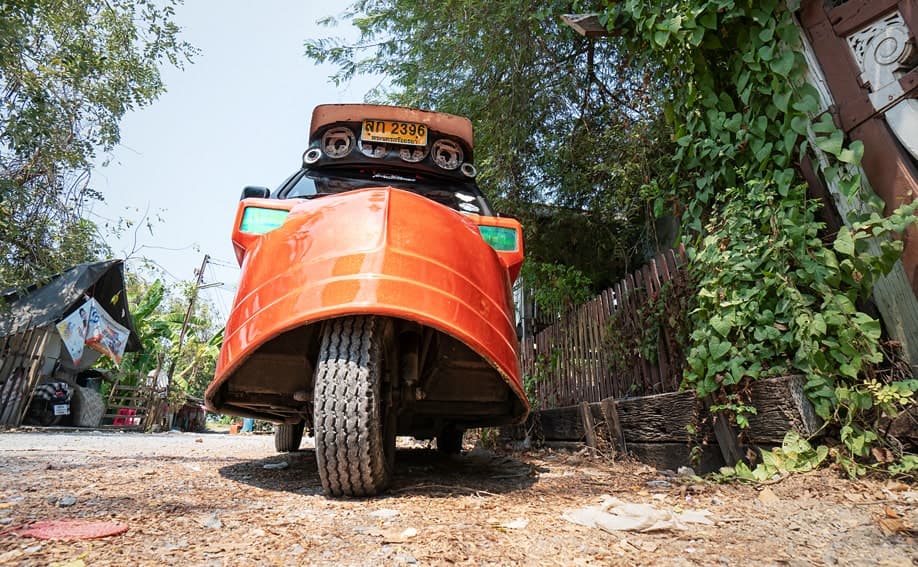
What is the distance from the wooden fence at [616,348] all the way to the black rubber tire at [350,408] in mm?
2109

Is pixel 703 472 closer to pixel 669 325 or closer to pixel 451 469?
pixel 669 325

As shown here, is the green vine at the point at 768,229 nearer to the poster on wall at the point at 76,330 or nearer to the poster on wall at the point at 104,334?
the poster on wall at the point at 76,330

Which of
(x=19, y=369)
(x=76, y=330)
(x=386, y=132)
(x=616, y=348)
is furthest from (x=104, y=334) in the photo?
(x=616, y=348)

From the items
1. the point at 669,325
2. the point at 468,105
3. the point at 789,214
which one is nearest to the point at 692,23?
the point at 789,214

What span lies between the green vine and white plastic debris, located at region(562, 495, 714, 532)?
843mm

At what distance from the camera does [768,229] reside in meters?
2.45

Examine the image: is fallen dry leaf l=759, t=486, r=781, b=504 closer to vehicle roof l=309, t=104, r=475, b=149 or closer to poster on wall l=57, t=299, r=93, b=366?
vehicle roof l=309, t=104, r=475, b=149

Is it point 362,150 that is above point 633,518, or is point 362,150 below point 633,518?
above

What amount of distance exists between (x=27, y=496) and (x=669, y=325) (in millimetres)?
3417

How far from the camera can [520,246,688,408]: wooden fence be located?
11.0ft

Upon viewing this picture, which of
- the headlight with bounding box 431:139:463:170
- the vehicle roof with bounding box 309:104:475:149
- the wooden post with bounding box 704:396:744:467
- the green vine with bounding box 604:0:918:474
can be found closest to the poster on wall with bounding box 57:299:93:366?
the vehicle roof with bounding box 309:104:475:149

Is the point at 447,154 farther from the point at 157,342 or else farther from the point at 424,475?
the point at 157,342

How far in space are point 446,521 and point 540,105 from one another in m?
5.26

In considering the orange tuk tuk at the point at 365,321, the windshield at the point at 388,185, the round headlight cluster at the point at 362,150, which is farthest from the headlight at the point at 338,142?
the orange tuk tuk at the point at 365,321
